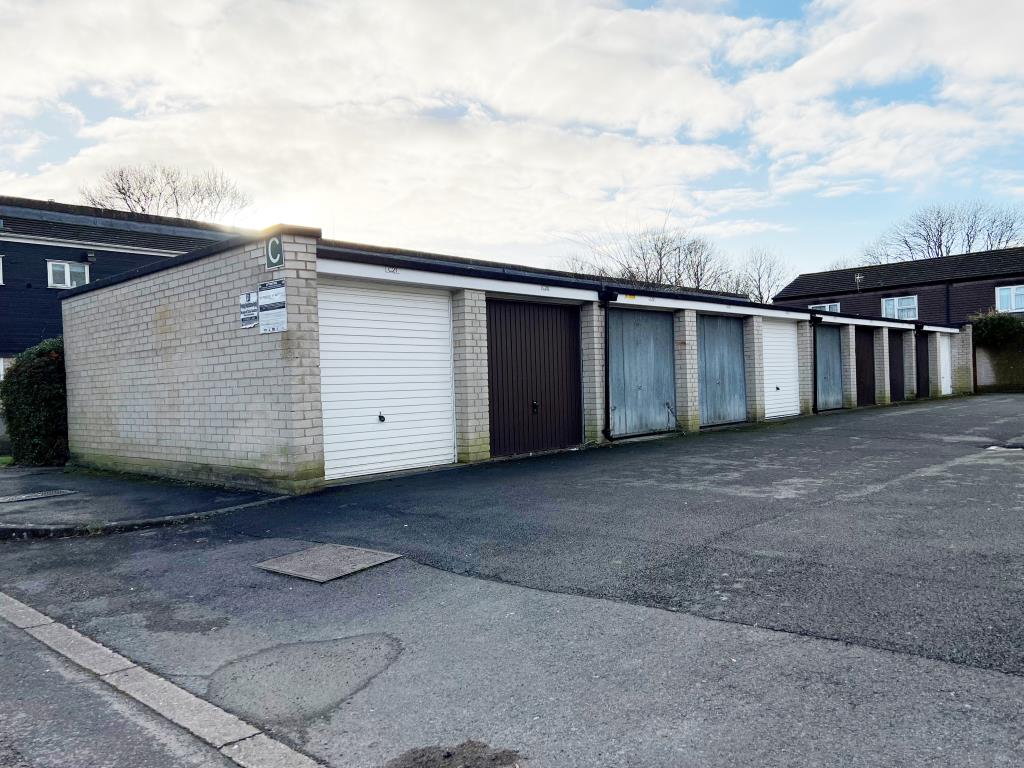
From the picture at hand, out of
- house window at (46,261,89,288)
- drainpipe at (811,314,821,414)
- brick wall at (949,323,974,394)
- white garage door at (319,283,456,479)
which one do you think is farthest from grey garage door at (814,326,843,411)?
house window at (46,261,89,288)

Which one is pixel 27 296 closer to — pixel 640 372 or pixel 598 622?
pixel 640 372

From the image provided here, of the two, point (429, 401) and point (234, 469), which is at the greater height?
point (429, 401)

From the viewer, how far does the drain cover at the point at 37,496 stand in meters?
9.70

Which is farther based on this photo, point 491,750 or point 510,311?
point 510,311

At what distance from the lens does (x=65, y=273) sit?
78.7 feet

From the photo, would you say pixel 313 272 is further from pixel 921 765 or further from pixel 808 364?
pixel 808 364

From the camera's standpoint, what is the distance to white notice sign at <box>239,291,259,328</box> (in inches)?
375

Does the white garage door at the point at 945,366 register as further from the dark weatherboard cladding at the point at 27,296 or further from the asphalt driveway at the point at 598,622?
the dark weatherboard cladding at the point at 27,296

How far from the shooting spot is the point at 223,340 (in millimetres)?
10133

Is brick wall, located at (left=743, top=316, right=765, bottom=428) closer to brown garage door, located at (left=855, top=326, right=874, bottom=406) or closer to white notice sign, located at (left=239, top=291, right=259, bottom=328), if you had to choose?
brown garage door, located at (left=855, top=326, right=874, bottom=406)

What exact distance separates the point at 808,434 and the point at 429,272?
28.4ft

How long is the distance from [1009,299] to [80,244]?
42.9 m

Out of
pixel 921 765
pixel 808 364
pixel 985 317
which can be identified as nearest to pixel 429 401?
pixel 921 765

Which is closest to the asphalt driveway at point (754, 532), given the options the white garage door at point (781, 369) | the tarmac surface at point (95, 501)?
the tarmac surface at point (95, 501)
